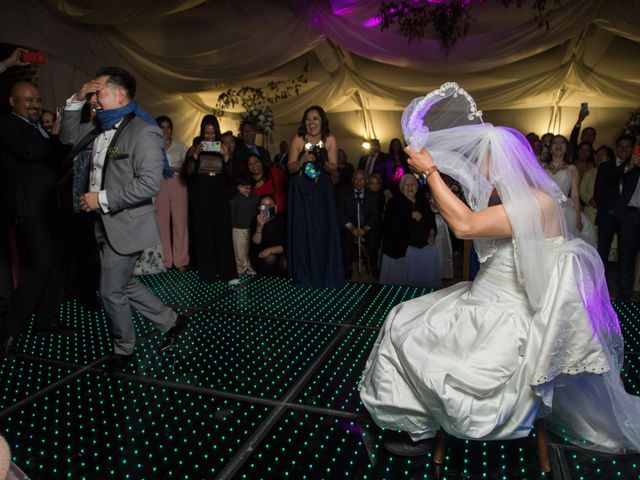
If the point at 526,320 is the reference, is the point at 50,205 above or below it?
above

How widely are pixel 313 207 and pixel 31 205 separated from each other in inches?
91.8

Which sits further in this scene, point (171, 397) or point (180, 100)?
point (180, 100)

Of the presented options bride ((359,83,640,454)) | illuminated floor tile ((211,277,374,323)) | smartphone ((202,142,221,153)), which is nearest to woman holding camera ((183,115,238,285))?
smartphone ((202,142,221,153))

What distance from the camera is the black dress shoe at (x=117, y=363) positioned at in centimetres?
280

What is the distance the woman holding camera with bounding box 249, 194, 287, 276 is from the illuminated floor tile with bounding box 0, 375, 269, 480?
2522 millimetres

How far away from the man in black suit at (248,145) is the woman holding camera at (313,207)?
173cm

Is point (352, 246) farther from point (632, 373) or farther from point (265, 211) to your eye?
point (632, 373)

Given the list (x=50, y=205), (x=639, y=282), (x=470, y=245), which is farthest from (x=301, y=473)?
(x=639, y=282)

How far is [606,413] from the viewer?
1915mm

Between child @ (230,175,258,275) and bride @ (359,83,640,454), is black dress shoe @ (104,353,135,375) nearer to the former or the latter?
bride @ (359,83,640,454)

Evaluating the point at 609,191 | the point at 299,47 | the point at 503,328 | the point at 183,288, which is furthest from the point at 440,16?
the point at 503,328

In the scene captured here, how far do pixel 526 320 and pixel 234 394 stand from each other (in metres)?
1.55

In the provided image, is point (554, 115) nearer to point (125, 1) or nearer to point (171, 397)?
point (125, 1)

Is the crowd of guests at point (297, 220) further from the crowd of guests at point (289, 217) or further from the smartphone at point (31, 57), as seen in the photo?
the smartphone at point (31, 57)
